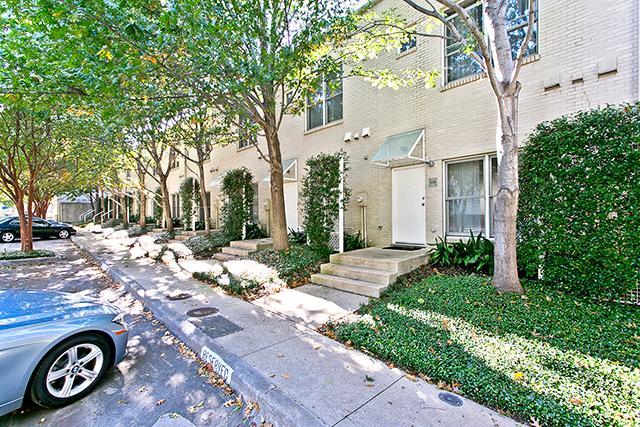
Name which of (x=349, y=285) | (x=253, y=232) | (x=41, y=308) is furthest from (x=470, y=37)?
(x=253, y=232)

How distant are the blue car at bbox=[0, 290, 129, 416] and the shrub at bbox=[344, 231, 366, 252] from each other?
236 inches

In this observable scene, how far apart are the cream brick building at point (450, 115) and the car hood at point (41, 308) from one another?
22.5 ft

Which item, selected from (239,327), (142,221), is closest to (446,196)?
(239,327)

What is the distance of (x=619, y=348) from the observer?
11.2ft

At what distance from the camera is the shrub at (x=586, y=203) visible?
4.36 metres

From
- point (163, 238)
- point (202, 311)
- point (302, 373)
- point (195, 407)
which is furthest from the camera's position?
point (163, 238)

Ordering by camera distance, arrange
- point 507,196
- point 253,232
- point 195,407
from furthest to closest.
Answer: point 253,232
point 507,196
point 195,407

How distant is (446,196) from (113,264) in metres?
10.2

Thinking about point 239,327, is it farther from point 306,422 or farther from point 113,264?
point 113,264

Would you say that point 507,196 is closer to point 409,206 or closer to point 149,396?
point 409,206

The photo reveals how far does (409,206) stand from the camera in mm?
8227

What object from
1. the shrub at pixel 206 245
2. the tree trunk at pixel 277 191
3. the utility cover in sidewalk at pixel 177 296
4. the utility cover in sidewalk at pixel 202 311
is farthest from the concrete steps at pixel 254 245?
the utility cover in sidewalk at pixel 202 311

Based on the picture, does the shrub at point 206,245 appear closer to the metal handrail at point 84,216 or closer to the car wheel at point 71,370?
the car wheel at point 71,370

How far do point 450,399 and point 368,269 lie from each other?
12.4ft
